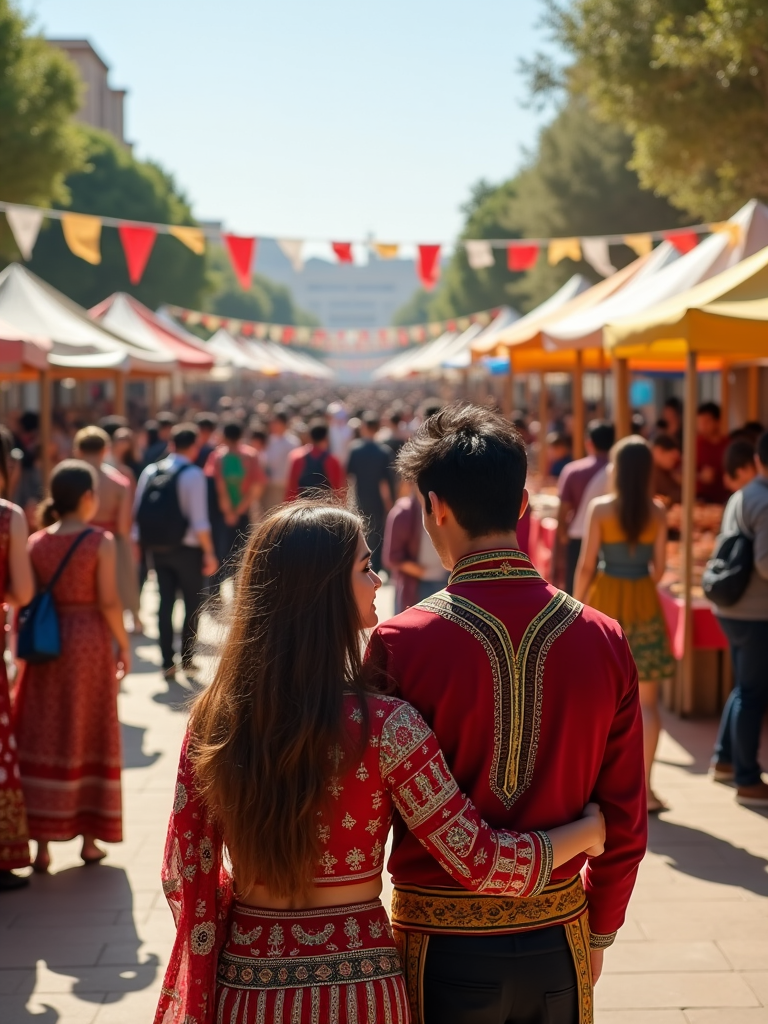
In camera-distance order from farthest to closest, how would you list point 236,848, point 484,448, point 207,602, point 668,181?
point 668,181 < point 207,602 < point 484,448 < point 236,848

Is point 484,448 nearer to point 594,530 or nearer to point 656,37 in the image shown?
point 594,530

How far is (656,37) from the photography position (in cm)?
1245

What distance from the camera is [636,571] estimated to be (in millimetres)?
5773

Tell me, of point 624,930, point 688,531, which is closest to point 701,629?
point 688,531

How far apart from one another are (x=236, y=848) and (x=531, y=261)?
14.6m

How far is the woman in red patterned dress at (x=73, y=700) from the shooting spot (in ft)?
17.0

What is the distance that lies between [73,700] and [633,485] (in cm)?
260

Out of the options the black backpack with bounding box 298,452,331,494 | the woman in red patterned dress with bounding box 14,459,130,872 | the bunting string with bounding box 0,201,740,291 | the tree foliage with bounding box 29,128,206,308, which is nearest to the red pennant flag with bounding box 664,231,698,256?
the bunting string with bounding box 0,201,740,291

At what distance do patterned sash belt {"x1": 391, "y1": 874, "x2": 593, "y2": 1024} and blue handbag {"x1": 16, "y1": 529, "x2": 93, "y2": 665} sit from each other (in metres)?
3.25

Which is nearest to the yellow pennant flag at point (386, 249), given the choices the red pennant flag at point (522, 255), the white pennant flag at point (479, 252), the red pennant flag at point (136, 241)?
the white pennant flag at point (479, 252)

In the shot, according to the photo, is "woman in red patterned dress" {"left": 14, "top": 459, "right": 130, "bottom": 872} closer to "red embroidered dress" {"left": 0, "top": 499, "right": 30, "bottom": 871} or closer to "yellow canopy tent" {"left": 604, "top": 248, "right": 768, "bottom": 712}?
"red embroidered dress" {"left": 0, "top": 499, "right": 30, "bottom": 871}

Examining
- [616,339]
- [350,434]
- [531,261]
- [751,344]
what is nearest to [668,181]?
[531,261]

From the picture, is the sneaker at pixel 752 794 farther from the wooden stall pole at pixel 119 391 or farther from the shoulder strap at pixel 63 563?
the wooden stall pole at pixel 119 391

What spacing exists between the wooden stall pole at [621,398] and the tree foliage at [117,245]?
32.5 metres
